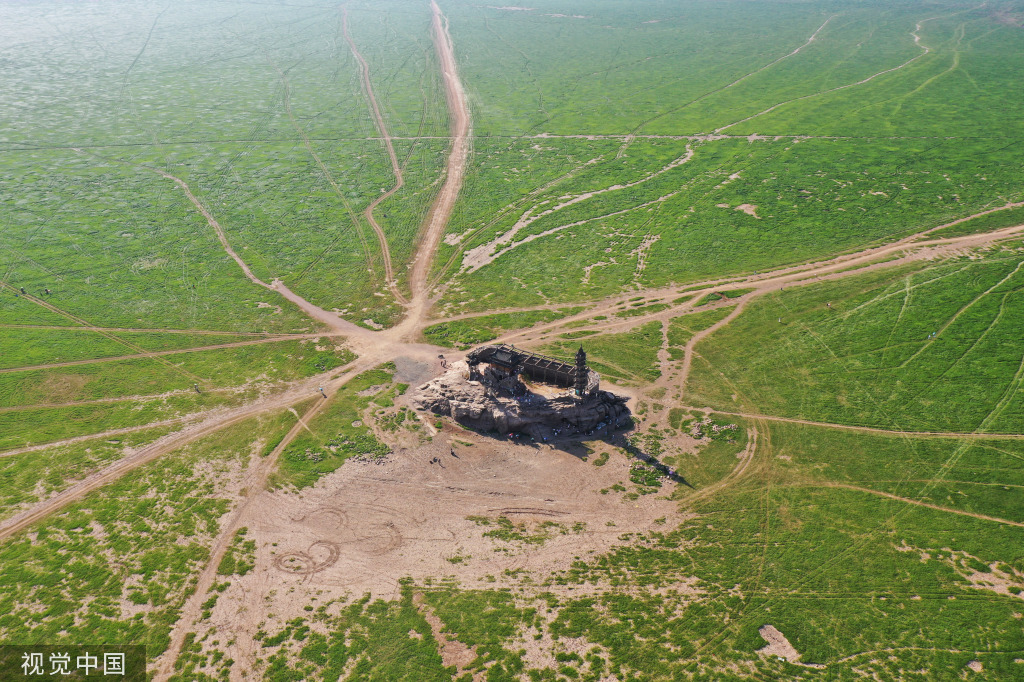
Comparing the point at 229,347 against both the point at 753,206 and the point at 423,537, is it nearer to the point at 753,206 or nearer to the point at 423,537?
the point at 423,537

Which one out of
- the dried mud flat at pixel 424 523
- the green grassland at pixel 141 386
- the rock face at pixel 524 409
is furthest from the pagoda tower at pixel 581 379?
the green grassland at pixel 141 386

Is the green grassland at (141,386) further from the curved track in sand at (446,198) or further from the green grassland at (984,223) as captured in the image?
the green grassland at (984,223)

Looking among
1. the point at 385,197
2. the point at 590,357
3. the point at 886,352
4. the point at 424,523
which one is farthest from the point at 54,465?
the point at 886,352

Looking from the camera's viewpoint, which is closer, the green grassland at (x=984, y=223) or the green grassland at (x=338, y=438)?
the green grassland at (x=338, y=438)

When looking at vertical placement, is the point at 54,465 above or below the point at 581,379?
below

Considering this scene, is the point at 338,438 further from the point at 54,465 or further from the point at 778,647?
the point at 778,647
